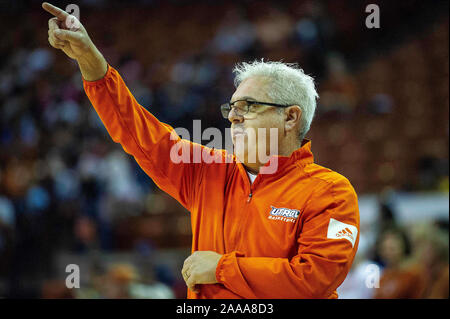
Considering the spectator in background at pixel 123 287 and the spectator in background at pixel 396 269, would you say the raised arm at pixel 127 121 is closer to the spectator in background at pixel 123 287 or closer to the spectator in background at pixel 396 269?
the spectator in background at pixel 123 287

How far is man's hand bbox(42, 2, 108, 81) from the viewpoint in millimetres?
1681

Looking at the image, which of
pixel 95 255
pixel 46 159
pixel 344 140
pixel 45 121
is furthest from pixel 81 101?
pixel 344 140

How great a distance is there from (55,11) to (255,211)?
0.94 meters

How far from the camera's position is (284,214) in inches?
70.2

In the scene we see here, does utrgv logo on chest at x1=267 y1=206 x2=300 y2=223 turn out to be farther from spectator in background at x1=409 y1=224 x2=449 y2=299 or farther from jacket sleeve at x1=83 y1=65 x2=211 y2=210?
spectator in background at x1=409 y1=224 x2=449 y2=299

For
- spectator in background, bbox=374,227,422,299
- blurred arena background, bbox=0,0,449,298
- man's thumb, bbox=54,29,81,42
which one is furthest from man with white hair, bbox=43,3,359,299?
blurred arena background, bbox=0,0,449,298

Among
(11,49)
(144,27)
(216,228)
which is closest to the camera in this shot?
(216,228)

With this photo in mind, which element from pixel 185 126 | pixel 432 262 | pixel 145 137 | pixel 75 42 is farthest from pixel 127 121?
pixel 185 126

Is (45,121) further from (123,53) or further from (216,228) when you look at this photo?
(216,228)

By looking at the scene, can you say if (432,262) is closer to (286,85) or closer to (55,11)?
(286,85)

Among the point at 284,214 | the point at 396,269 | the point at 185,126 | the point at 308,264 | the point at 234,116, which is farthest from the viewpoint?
the point at 185,126

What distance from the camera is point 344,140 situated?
764cm

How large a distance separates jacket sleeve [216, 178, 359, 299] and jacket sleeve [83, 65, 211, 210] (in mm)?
392
